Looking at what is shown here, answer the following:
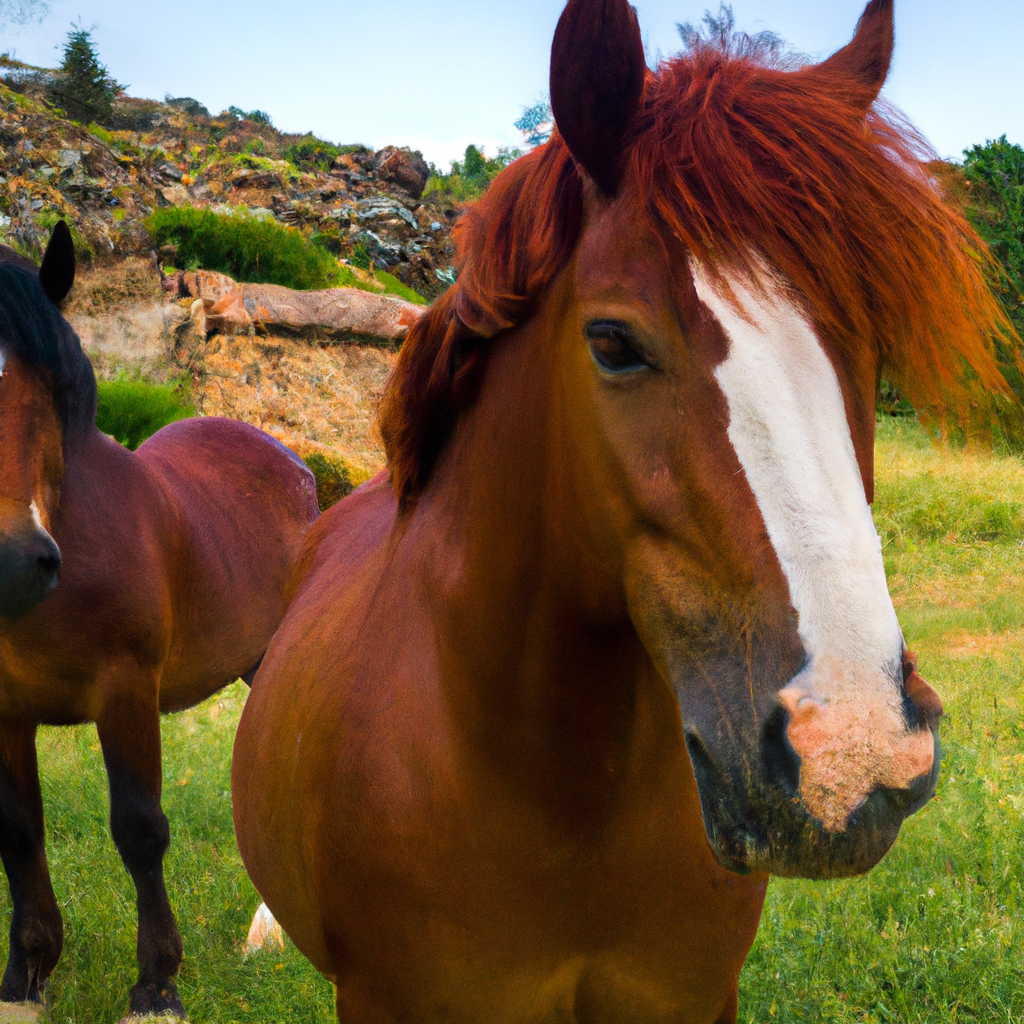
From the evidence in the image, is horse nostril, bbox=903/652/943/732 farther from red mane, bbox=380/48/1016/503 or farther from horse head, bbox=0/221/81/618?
horse head, bbox=0/221/81/618

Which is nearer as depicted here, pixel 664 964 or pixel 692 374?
pixel 692 374

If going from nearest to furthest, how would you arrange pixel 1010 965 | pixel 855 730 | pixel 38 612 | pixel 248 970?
pixel 855 730
pixel 1010 965
pixel 38 612
pixel 248 970

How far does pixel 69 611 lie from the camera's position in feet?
9.03

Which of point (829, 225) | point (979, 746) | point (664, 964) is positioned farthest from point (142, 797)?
point (979, 746)

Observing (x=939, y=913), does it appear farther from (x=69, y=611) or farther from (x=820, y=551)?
(x=69, y=611)

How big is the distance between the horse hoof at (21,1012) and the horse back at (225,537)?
1.09m

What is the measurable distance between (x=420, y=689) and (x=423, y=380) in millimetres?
503

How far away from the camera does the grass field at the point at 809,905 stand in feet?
7.79

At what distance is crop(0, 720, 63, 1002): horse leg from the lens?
2898mm

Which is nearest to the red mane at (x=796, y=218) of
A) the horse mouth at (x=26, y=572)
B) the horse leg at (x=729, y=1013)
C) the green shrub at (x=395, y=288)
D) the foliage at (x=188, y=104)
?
the horse leg at (x=729, y=1013)

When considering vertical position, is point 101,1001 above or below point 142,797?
below

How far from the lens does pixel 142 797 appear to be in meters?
2.85

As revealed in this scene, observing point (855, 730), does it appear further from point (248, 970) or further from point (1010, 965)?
point (248, 970)

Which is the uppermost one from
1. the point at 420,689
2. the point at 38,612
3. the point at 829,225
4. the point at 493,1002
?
the point at 829,225
